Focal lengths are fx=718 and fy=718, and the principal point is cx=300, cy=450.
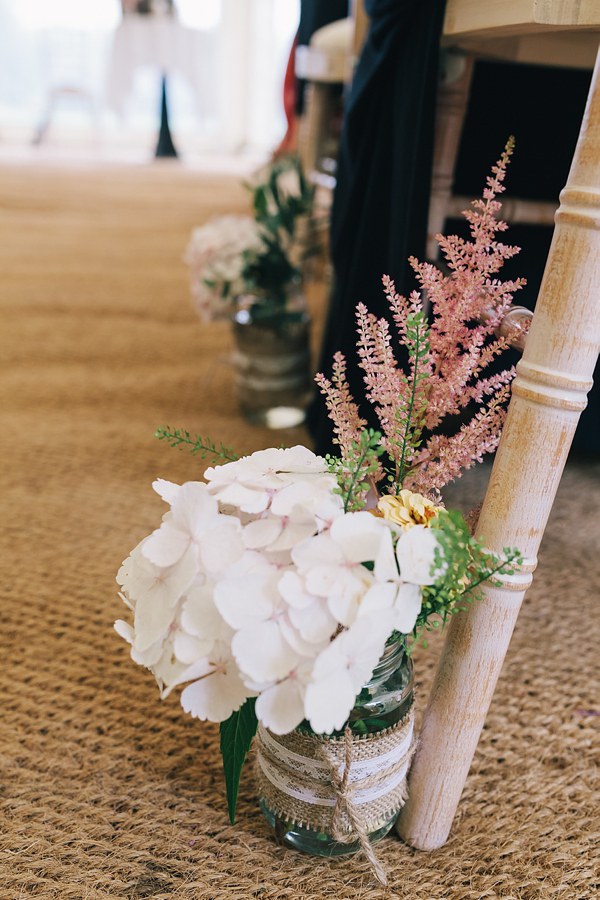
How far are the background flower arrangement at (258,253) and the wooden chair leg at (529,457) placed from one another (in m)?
0.81

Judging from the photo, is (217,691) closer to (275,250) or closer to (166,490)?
(166,490)

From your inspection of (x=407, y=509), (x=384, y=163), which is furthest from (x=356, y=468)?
(x=384, y=163)

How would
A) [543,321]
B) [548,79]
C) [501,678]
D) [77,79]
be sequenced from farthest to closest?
[77,79]
[548,79]
[501,678]
[543,321]

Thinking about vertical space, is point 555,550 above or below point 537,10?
below

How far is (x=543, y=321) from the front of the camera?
1.45ft

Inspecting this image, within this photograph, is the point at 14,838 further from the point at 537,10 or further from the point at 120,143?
the point at 120,143

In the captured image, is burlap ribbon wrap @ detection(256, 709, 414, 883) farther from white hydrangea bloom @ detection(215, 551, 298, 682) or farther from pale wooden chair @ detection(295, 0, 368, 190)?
pale wooden chair @ detection(295, 0, 368, 190)

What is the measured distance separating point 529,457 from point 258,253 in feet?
2.82

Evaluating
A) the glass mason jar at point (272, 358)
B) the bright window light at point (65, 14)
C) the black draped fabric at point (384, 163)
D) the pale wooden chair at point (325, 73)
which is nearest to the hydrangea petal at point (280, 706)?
the black draped fabric at point (384, 163)

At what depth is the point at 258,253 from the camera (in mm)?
1213

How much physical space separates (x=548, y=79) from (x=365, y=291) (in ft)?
1.22

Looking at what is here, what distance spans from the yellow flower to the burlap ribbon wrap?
14cm

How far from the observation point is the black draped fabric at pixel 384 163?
0.80 m

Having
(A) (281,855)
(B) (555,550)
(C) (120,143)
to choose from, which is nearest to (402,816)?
(A) (281,855)
